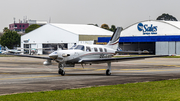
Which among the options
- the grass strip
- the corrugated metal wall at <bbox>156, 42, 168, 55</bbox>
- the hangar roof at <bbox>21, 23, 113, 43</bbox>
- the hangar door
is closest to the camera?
the grass strip

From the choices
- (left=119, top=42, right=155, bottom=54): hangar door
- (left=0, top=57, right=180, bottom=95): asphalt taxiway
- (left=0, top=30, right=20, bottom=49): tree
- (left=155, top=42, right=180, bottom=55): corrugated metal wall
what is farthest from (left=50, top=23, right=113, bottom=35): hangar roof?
(left=0, top=57, right=180, bottom=95): asphalt taxiway

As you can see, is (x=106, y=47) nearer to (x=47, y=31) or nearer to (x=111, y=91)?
(x=111, y=91)

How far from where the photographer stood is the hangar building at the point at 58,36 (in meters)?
105

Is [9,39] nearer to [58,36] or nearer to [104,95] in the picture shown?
[58,36]

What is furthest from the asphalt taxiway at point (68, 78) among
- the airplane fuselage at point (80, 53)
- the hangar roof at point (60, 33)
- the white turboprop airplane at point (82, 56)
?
the hangar roof at point (60, 33)

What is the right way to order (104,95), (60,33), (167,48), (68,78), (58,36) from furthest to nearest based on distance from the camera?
(58,36) < (60,33) < (167,48) < (68,78) < (104,95)

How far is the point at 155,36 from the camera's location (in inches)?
3307

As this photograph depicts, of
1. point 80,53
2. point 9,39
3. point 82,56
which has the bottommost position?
point 82,56

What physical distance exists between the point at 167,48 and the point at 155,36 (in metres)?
5.59

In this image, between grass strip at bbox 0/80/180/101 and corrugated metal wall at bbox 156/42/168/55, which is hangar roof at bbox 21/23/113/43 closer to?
corrugated metal wall at bbox 156/42/168/55

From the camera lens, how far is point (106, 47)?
94.4 feet

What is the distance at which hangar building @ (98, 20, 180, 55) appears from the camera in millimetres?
79750

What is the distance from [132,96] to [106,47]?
15.7 meters

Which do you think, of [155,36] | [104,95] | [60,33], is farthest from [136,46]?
[104,95]
